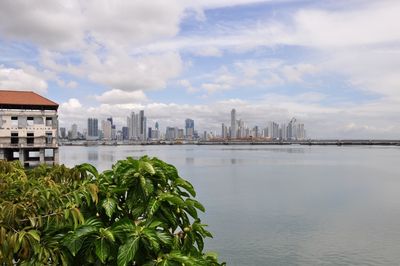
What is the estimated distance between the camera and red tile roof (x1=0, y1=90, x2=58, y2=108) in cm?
6342

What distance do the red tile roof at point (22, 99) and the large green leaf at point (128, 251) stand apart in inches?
2518

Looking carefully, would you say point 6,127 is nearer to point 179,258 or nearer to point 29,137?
point 29,137

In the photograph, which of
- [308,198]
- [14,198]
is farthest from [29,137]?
[14,198]

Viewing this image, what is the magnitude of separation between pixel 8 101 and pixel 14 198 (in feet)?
209

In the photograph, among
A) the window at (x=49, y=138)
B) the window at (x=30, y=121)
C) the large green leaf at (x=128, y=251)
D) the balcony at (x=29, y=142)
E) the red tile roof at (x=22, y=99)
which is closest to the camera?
the large green leaf at (x=128, y=251)

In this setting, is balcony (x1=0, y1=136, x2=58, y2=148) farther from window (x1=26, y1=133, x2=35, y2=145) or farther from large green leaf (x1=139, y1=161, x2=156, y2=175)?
large green leaf (x1=139, y1=161, x2=156, y2=175)

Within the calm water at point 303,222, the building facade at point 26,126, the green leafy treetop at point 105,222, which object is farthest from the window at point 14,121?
the green leafy treetop at point 105,222

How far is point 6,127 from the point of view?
62.4 m

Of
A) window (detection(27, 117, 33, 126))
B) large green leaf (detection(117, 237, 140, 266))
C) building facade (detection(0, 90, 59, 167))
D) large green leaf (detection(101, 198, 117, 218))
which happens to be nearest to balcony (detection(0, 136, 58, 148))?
building facade (detection(0, 90, 59, 167))

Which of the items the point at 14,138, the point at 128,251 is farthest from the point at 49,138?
the point at 128,251

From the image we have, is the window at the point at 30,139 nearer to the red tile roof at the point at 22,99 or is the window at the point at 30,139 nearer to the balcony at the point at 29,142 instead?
the balcony at the point at 29,142

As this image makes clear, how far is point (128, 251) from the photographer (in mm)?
5680

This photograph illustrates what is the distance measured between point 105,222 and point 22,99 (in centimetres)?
6513

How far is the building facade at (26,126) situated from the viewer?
6262 cm
